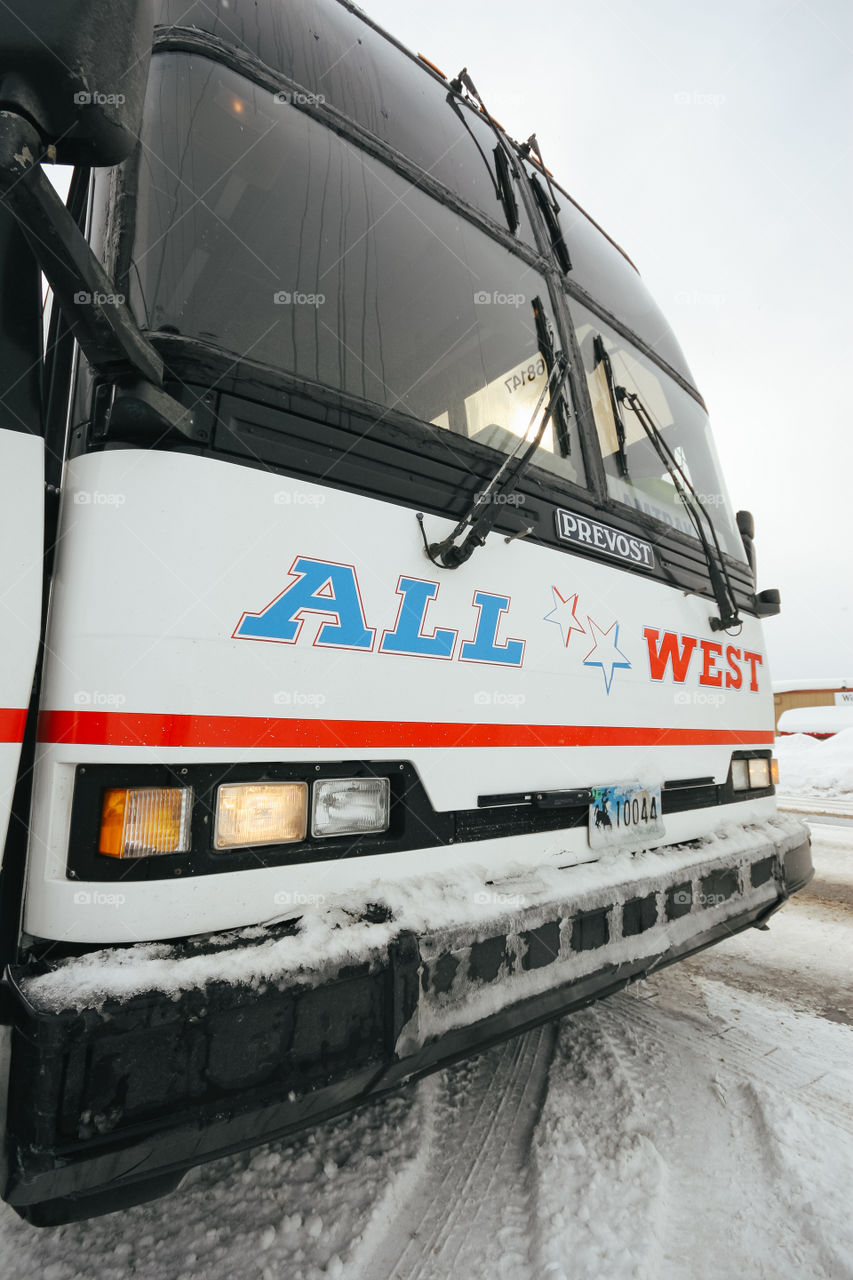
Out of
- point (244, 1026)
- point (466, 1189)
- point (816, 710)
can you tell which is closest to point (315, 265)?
point (244, 1026)

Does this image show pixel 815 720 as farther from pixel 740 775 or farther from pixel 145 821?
pixel 145 821

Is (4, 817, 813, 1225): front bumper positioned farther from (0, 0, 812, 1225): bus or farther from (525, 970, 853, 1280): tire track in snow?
(525, 970, 853, 1280): tire track in snow

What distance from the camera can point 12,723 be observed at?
1281 mm

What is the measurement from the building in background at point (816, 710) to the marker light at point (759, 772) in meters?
16.6

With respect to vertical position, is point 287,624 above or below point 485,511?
below

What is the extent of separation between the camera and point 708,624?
2.90 metres

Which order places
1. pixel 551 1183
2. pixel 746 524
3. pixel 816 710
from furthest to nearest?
pixel 816 710 → pixel 746 524 → pixel 551 1183

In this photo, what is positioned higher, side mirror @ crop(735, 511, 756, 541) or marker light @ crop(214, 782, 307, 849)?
side mirror @ crop(735, 511, 756, 541)

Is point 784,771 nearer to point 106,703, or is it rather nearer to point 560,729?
point 560,729

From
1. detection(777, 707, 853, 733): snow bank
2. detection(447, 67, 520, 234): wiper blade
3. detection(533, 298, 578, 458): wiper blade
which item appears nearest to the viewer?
detection(533, 298, 578, 458): wiper blade

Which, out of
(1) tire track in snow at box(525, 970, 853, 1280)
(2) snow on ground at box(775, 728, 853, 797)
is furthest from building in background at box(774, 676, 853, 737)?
(1) tire track in snow at box(525, 970, 853, 1280)

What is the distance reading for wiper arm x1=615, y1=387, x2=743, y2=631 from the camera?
112 inches

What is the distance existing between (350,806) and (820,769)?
45.2ft

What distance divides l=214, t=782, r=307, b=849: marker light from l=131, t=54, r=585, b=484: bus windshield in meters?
1.04
